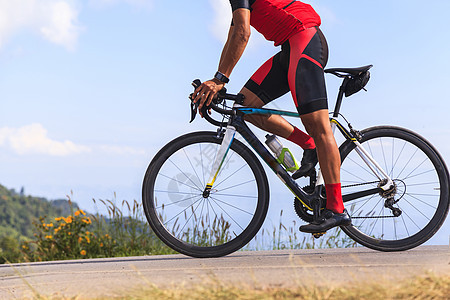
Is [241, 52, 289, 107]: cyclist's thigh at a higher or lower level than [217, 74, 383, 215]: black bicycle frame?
higher

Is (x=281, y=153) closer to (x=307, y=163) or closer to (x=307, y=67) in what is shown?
(x=307, y=163)

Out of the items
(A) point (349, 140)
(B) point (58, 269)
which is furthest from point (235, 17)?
(B) point (58, 269)

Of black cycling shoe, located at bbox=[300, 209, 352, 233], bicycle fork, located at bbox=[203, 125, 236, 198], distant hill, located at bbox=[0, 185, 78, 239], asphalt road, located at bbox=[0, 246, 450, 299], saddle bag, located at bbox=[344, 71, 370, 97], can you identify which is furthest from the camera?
distant hill, located at bbox=[0, 185, 78, 239]

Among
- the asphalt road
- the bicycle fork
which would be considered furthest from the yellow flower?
the bicycle fork

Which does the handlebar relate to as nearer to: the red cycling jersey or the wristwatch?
the wristwatch

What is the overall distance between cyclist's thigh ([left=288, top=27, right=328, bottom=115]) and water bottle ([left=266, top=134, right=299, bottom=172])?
0.38 meters

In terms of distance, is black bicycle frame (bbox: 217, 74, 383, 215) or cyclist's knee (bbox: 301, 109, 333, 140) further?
black bicycle frame (bbox: 217, 74, 383, 215)

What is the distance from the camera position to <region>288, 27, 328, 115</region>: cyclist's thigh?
427cm

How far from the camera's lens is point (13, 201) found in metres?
108

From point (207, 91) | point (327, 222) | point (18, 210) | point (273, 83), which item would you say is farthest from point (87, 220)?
point (18, 210)

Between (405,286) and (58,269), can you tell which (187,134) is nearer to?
(58,269)

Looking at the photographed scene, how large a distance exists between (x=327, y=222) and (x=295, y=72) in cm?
125

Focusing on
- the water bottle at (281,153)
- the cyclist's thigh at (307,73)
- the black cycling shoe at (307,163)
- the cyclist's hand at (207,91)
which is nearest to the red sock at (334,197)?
the black cycling shoe at (307,163)

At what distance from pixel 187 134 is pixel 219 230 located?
4.51 feet
